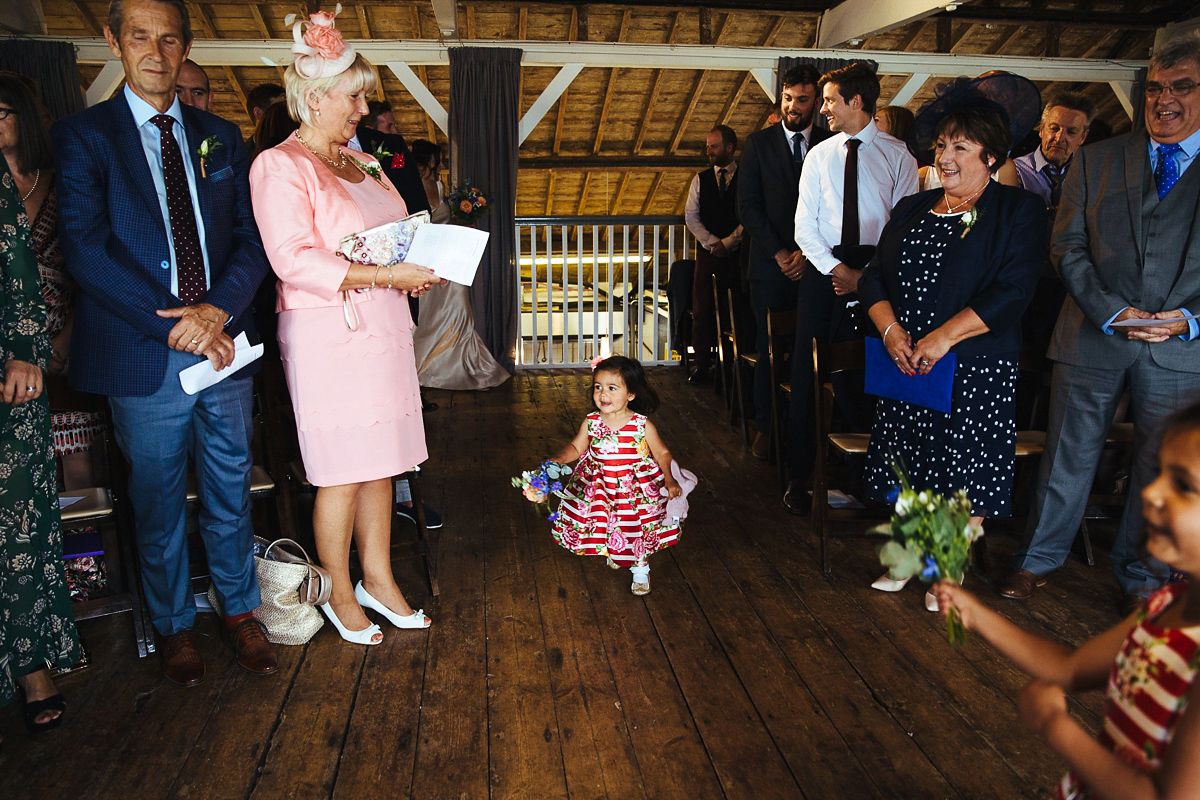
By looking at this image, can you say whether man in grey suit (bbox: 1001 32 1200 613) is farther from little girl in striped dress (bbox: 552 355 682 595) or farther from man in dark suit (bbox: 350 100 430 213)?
man in dark suit (bbox: 350 100 430 213)

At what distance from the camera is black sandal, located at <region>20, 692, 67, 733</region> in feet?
7.19

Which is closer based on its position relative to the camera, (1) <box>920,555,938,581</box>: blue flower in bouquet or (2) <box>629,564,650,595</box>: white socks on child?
(1) <box>920,555,938,581</box>: blue flower in bouquet

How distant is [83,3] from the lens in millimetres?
8328

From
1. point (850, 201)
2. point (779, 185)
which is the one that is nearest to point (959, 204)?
point (850, 201)

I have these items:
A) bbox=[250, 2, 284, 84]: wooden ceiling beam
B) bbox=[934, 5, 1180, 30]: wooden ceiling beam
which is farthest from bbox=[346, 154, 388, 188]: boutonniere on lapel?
bbox=[934, 5, 1180, 30]: wooden ceiling beam

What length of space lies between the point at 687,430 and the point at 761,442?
0.65 m

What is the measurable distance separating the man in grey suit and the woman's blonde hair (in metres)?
2.29

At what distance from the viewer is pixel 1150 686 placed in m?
1.12

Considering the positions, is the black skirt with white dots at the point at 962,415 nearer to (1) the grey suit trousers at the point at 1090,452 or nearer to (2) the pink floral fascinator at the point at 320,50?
(1) the grey suit trousers at the point at 1090,452

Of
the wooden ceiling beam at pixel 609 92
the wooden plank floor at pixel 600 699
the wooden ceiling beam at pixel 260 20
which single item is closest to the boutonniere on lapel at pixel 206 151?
the wooden plank floor at pixel 600 699

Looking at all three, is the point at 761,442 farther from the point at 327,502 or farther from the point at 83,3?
the point at 83,3

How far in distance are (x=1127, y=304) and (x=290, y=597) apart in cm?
279

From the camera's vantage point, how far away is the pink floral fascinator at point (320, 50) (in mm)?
2236

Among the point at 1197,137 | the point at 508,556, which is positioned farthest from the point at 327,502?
the point at 1197,137
